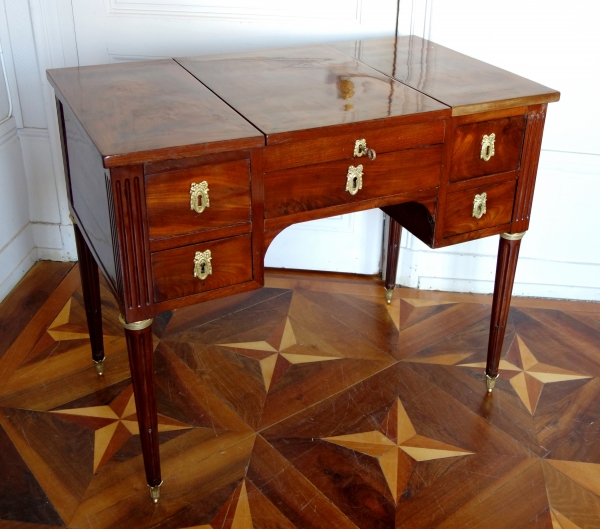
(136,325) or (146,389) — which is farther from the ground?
(136,325)

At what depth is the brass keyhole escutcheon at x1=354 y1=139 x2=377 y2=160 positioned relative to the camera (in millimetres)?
1522

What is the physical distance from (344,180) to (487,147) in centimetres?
36

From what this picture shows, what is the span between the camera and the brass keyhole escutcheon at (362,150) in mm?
1522

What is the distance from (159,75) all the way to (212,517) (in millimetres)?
1032

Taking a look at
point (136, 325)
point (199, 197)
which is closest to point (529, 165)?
point (199, 197)

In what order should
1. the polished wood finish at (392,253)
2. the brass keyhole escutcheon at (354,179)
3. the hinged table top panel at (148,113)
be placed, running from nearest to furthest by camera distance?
the hinged table top panel at (148,113), the brass keyhole escutcheon at (354,179), the polished wood finish at (392,253)

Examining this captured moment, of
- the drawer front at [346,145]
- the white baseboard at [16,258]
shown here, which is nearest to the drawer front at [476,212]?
the drawer front at [346,145]

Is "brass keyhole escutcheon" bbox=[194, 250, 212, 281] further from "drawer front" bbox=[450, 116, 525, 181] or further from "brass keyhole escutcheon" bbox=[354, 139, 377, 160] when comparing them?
"drawer front" bbox=[450, 116, 525, 181]

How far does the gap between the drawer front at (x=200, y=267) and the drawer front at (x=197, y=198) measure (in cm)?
4

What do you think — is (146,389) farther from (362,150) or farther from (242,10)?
(242,10)

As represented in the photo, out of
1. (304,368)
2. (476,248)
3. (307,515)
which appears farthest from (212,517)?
(476,248)

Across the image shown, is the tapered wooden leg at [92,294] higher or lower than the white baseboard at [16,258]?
higher

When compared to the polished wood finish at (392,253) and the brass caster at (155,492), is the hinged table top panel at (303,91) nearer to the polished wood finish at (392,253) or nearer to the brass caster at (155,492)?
the polished wood finish at (392,253)

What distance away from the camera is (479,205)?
1740 millimetres
